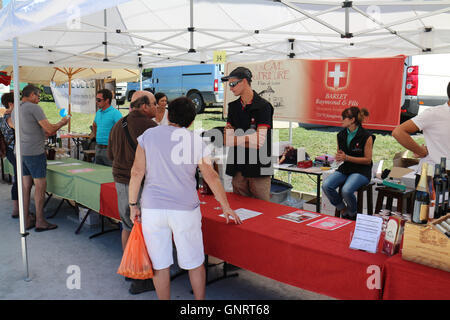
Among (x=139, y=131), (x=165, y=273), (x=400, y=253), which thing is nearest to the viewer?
(x=400, y=253)

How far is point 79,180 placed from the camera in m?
3.77

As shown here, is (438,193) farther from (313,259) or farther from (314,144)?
(314,144)

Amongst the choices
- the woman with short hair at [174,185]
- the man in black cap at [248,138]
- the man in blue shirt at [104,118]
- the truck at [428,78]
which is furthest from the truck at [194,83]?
the woman with short hair at [174,185]

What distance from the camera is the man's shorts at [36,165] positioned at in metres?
3.90

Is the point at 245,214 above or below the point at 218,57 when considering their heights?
below

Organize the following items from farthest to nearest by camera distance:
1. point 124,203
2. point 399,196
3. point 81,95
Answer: point 81,95
point 399,196
point 124,203

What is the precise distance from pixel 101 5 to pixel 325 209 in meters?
3.33

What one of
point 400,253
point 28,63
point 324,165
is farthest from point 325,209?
point 28,63

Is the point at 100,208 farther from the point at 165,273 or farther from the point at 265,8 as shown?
the point at 265,8

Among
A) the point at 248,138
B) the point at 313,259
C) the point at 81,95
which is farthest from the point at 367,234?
the point at 81,95

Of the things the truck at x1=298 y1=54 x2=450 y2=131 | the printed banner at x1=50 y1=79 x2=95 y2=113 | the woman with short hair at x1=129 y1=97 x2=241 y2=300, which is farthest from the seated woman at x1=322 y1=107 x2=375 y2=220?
the printed banner at x1=50 y1=79 x2=95 y2=113

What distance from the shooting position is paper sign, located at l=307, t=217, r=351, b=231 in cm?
218

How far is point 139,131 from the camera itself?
2627 mm

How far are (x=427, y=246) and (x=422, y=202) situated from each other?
18 centimetres
